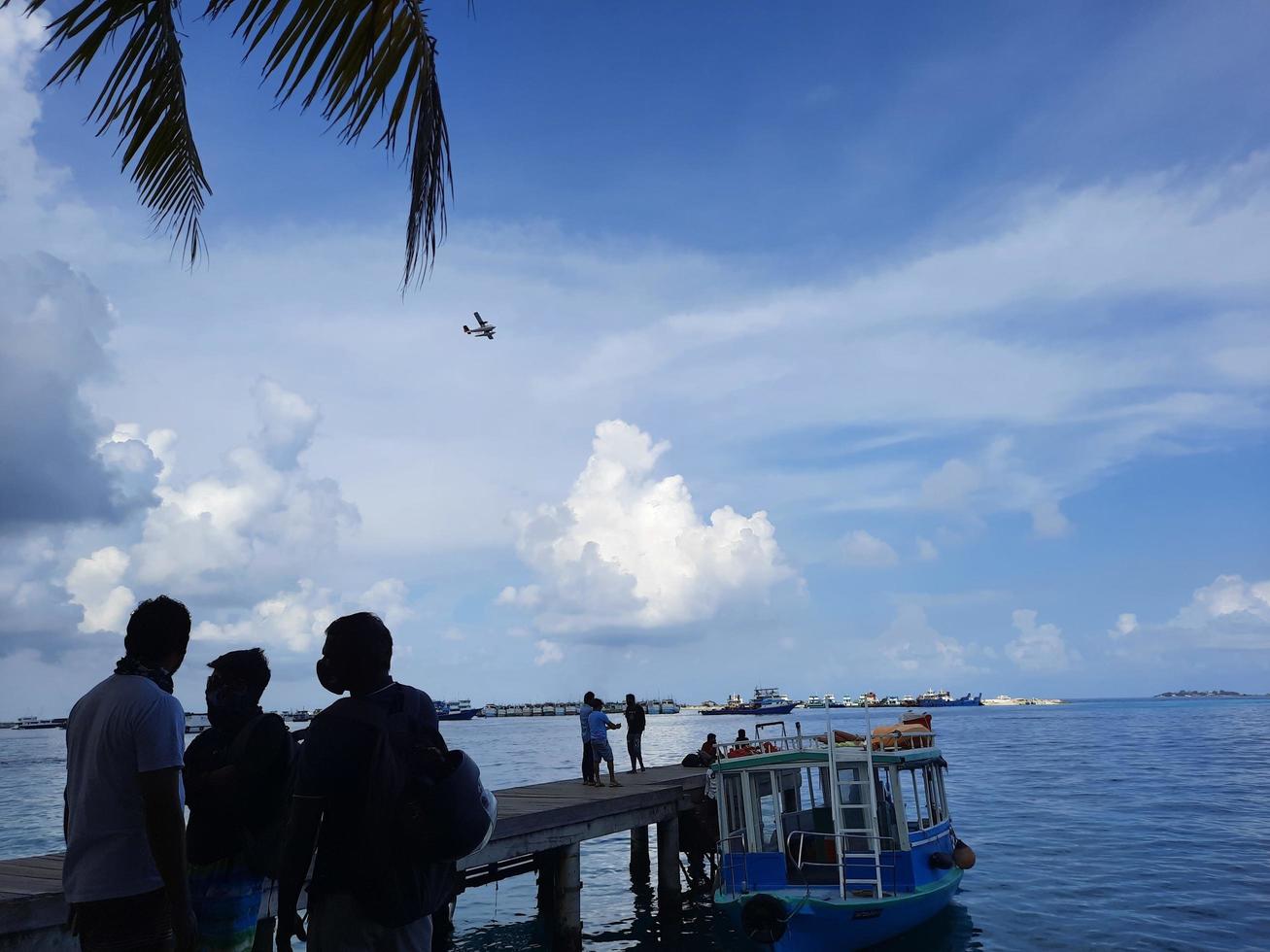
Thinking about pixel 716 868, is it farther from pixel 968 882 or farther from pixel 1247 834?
pixel 1247 834

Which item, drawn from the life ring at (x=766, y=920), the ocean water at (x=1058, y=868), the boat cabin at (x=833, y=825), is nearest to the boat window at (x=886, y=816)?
the boat cabin at (x=833, y=825)

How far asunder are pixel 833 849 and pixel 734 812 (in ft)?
6.20

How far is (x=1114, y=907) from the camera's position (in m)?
22.1

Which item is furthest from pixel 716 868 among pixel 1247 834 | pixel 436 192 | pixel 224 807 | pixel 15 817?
pixel 15 817

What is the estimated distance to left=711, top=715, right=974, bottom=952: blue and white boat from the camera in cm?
Answer: 1513

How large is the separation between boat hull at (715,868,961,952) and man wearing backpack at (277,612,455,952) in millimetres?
13262

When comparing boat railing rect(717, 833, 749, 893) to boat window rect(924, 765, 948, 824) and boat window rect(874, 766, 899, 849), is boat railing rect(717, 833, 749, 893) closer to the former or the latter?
boat window rect(874, 766, 899, 849)

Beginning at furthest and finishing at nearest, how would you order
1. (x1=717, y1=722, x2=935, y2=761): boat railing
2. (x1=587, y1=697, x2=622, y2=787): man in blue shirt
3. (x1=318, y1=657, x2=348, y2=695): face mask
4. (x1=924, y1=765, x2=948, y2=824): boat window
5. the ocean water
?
(x1=587, y1=697, x2=622, y2=787): man in blue shirt, the ocean water, (x1=924, y1=765, x2=948, y2=824): boat window, (x1=717, y1=722, x2=935, y2=761): boat railing, (x1=318, y1=657, x2=348, y2=695): face mask

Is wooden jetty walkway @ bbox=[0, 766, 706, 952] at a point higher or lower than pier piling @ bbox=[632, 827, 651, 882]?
higher

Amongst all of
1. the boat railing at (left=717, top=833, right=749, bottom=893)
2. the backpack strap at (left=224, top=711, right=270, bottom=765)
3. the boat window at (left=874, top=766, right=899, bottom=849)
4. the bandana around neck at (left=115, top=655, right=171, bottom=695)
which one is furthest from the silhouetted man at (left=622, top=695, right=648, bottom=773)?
the bandana around neck at (left=115, top=655, right=171, bottom=695)

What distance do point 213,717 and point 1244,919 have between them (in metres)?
24.3

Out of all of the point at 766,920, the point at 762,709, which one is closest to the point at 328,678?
the point at 766,920

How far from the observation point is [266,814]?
4.62 m

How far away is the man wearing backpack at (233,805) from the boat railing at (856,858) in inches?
472
